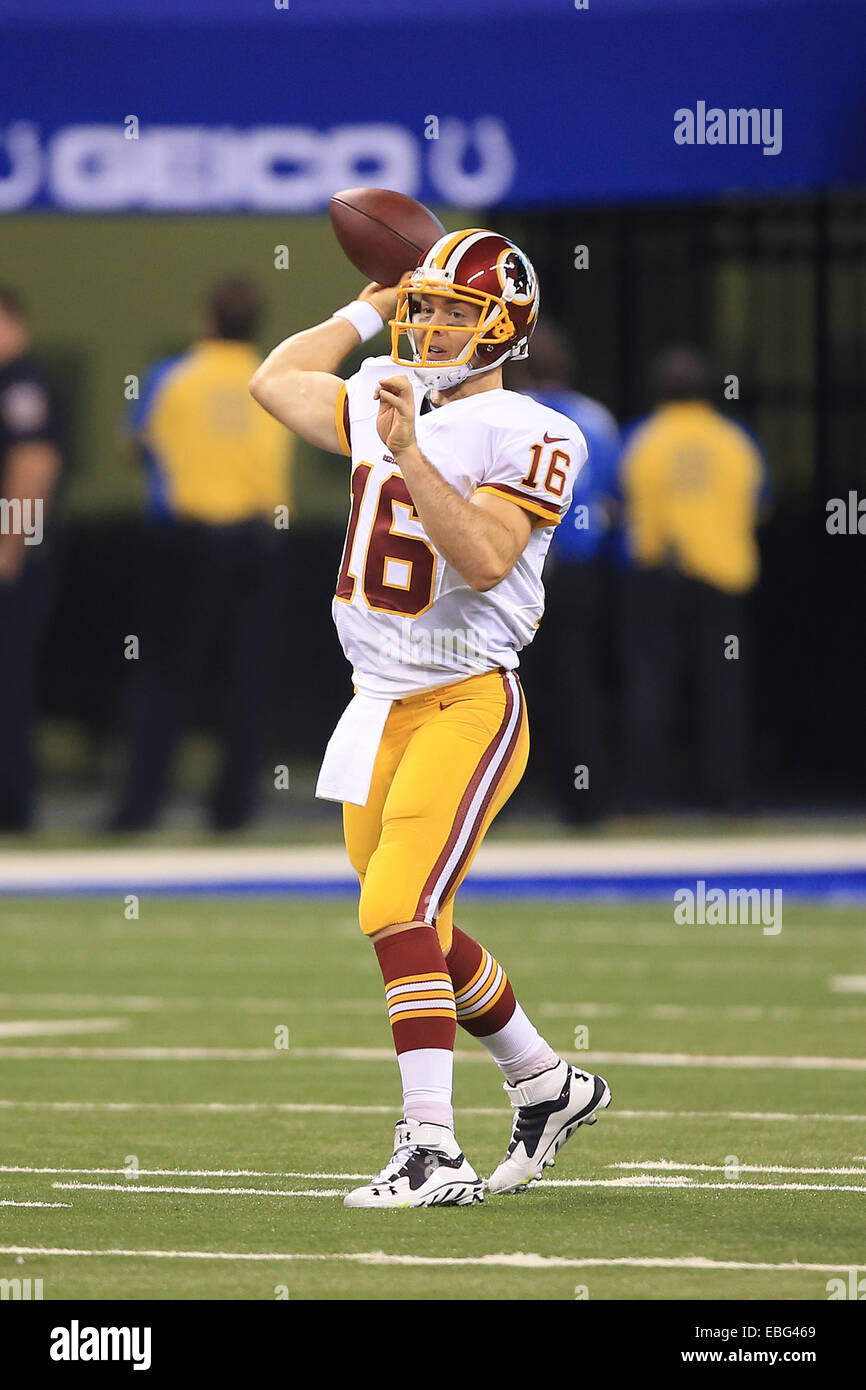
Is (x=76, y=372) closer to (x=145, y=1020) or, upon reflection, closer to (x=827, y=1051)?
(x=145, y=1020)

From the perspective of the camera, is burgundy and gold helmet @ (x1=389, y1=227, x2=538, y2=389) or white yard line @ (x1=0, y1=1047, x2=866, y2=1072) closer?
burgundy and gold helmet @ (x1=389, y1=227, x2=538, y2=389)

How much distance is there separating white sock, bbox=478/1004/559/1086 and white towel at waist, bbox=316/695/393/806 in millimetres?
620

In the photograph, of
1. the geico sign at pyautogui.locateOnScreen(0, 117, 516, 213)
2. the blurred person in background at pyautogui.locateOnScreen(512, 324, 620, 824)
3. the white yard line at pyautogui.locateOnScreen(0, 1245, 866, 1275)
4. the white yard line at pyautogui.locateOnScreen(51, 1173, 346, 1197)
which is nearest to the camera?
the white yard line at pyautogui.locateOnScreen(0, 1245, 866, 1275)

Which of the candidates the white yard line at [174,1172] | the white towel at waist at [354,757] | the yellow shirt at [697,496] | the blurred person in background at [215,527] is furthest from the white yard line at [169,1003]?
the yellow shirt at [697,496]

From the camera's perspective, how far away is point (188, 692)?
15117 millimetres

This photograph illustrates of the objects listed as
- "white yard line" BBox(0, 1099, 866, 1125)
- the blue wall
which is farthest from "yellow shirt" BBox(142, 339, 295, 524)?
"white yard line" BBox(0, 1099, 866, 1125)

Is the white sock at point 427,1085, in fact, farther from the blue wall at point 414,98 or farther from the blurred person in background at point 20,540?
the blue wall at point 414,98

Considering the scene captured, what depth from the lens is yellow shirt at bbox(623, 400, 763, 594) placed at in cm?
1553

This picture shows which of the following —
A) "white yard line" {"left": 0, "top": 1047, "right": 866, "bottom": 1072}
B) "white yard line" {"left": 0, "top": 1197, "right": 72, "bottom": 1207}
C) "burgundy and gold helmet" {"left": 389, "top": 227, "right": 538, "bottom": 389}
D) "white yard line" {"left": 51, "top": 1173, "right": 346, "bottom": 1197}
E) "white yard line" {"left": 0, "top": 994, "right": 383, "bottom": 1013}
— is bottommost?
"white yard line" {"left": 0, "top": 1197, "right": 72, "bottom": 1207}

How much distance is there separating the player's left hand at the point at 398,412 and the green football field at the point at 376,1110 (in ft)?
5.25

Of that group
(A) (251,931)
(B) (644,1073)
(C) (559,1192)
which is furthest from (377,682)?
(A) (251,931)

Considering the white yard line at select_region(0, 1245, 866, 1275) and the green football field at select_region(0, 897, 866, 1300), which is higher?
the green football field at select_region(0, 897, 866, 1300)

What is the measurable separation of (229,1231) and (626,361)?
38.4 feet

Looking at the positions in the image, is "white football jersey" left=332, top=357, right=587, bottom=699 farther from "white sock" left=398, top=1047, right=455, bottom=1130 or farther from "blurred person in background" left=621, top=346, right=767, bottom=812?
"blurred person in background" left=621, top=346, right=767, bottom=812
